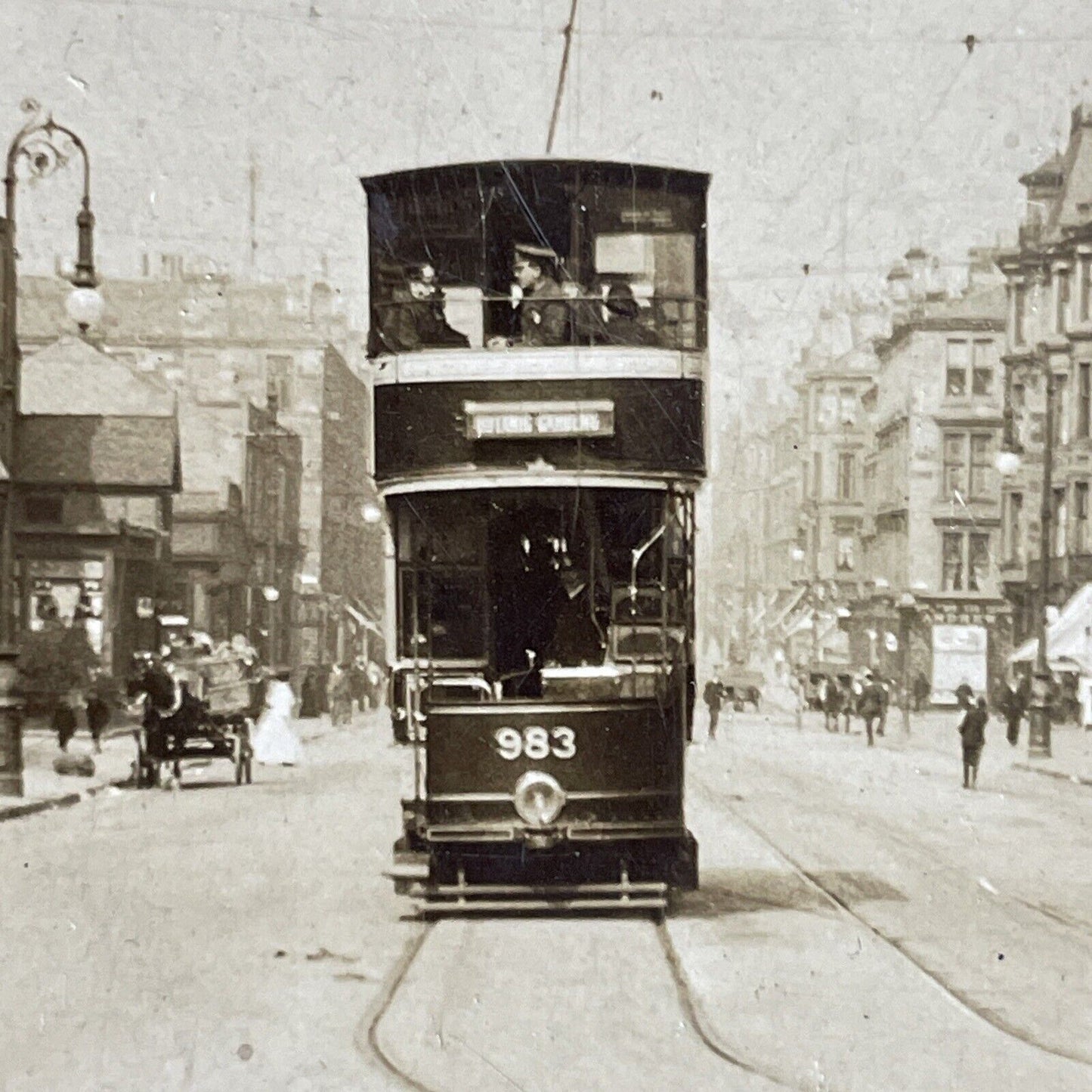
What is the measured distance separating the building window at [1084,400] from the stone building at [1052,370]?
0.02m

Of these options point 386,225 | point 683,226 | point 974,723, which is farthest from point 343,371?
point 974,723

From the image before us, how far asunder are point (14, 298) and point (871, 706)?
545 cm

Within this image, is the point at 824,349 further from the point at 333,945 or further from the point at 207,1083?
the point at 207,1083

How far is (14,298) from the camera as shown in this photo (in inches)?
397

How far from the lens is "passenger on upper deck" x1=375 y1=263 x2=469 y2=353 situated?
31.8 ft

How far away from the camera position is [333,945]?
9086 mm

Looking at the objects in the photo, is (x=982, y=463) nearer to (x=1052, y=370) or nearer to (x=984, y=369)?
(x=984, y=369)

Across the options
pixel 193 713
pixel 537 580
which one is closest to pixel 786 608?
pixel 537 580

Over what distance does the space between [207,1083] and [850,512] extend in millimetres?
5147

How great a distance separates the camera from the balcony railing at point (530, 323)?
960cm

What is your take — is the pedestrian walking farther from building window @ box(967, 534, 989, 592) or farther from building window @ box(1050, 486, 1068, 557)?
building window @ box(1050, 486, 1068, 557)

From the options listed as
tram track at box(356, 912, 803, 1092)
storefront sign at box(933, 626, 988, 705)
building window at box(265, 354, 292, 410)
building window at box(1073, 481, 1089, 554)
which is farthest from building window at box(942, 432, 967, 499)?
building window at box(265, 354, 292, 410)

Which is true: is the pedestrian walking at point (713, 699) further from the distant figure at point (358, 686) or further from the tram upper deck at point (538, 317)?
the tram upper deck at point (538, 317)

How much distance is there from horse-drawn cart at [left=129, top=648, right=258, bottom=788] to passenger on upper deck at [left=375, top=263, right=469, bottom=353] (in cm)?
200
